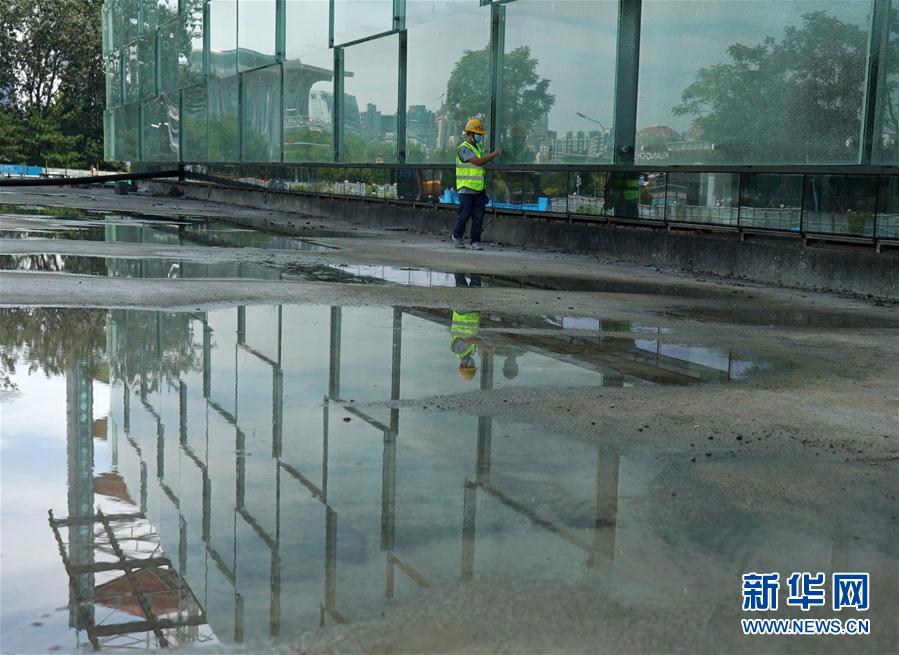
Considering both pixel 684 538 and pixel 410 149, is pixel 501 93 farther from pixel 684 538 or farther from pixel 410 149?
pixel 684 538

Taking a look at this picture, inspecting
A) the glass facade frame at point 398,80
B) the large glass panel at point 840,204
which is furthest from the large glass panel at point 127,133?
the large glass panel at point 840,204

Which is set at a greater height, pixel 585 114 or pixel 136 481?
pixel 585 114

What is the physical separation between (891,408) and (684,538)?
258 centimetres

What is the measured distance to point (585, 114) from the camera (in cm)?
1695

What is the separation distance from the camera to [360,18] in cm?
2422

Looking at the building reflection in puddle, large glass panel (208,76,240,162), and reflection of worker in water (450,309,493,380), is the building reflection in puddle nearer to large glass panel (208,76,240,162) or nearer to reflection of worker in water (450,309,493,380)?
reflection of worker in water (450,309,493,380)

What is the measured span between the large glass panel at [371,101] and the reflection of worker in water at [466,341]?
14.4 m

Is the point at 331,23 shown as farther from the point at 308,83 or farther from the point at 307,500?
the point at 307,500

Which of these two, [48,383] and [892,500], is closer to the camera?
[892,500]

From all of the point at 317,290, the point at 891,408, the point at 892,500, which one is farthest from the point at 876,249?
the point at 892,500

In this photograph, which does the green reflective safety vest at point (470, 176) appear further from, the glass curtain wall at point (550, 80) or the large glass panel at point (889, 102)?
the large glass panel at point (889, 102)

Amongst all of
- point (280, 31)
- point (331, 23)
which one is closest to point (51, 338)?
point (331, 23)

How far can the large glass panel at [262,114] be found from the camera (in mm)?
28703

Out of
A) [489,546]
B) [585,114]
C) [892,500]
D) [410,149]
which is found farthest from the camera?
[410,149]
